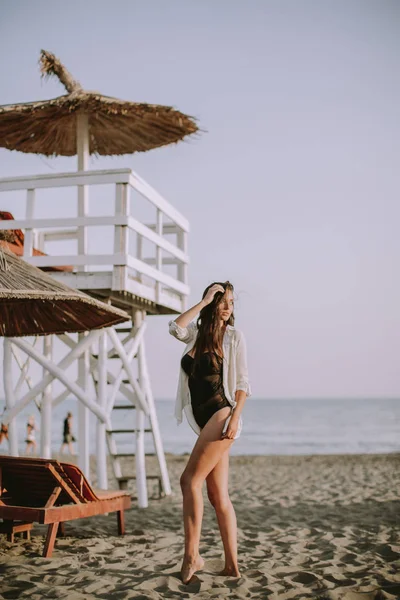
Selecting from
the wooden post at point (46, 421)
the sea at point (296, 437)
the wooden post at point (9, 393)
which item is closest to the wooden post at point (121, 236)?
the wooden post at point (46, 421)

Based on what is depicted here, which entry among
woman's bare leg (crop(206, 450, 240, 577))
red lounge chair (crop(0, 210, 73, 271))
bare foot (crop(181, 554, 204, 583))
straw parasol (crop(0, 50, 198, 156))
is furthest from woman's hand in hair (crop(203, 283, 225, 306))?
straw parasol (crop(0, 50, 198, 156))

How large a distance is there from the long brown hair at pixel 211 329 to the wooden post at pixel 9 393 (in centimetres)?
453

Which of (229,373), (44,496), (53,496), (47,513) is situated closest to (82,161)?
(44,496)

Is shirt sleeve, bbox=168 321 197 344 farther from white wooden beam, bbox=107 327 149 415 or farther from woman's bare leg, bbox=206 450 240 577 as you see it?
white wooden beam, bbox=107 327 149 415

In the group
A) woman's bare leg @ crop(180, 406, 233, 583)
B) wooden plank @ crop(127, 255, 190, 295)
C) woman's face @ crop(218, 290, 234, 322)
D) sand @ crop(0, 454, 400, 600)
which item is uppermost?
wooden plank @ crop(127, 255, 190, 295)

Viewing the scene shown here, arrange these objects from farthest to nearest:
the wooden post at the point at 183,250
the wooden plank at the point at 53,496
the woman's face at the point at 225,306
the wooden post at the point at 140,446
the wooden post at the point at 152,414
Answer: the wooden post at the point at 183,250, the wooden post at the point at 152,414, the wooden post at the point at 140,446, the wooden plank at the point at 53,496, the woman's face at the point at 225,306

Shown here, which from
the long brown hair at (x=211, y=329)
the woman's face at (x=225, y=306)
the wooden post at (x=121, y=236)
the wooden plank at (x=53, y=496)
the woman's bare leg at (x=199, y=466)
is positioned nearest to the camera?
the woman's bare leg at (x=199, y=466)

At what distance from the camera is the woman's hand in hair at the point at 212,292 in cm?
480

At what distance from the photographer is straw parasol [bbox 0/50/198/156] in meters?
9.09

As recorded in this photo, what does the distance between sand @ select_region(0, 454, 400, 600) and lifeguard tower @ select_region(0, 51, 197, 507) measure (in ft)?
4.65

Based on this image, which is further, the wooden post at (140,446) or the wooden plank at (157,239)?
the wooden post at (140,446)

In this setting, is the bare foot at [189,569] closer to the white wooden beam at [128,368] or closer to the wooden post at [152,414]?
the white wooden beam at [128,368]

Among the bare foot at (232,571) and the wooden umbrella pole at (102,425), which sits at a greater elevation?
the wooden umbrella pole at (102,425)

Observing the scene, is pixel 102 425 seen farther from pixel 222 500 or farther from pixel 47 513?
pixel 222 500
